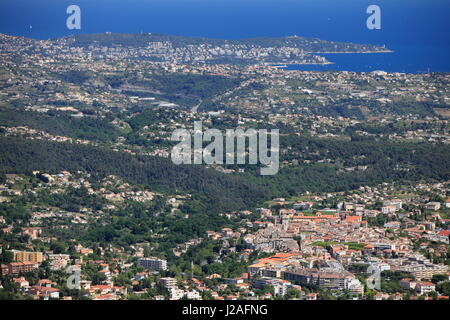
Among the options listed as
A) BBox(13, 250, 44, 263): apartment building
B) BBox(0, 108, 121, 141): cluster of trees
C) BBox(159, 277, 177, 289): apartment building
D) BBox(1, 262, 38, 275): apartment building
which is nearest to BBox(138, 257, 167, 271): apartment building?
BBox(159, 277, 177, 289): apartment building

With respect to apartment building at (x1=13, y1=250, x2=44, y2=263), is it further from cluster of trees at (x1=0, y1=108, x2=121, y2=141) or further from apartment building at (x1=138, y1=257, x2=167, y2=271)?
cluster of trees at (x1=0, y1=108, x2=121, y2=141)

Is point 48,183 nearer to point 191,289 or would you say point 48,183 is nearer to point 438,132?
point 191,289

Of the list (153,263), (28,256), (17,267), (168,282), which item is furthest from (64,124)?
(168,282)

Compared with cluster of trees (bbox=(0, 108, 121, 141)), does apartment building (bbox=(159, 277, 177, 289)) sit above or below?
below

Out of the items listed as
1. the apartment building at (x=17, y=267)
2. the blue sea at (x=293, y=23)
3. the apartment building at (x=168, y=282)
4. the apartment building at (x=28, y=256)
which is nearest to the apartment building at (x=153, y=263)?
the apartment building at (x=168, y=282)

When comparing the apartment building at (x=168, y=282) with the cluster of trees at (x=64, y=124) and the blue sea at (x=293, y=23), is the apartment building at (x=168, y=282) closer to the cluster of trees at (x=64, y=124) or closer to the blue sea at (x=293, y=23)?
the cluster of trees at (x=64, y=124)

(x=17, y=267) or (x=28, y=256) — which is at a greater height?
(x=28, y=256)

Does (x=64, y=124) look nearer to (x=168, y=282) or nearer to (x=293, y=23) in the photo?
(x=168, y=282)

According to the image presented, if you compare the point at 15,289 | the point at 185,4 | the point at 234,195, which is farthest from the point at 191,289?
the point at 185,4
